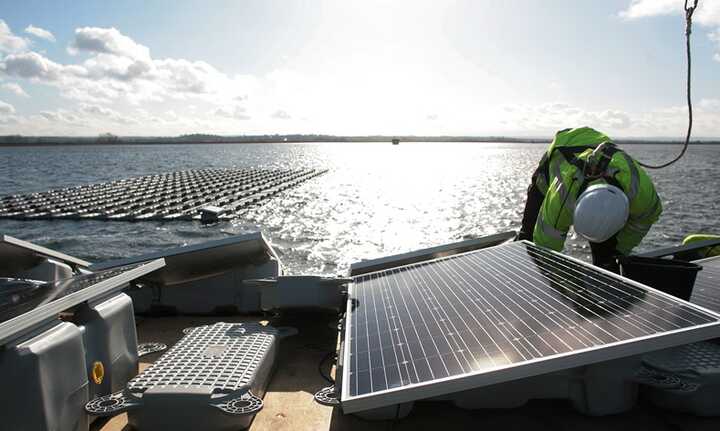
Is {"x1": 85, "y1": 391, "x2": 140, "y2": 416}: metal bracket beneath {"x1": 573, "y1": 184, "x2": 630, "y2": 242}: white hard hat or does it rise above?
beneath

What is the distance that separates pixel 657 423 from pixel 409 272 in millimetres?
2547

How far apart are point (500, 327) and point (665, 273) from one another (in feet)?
6.82

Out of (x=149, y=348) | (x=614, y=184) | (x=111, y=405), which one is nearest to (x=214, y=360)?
(x=111, y=405)

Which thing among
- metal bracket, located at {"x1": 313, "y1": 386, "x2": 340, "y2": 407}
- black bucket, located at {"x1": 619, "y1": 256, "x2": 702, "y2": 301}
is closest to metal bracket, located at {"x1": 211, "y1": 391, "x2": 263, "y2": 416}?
metal bracket, located at {"x1": 313, "y1": 386, "x2": 340, "y2": 407}

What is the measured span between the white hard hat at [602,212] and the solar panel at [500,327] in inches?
48.9

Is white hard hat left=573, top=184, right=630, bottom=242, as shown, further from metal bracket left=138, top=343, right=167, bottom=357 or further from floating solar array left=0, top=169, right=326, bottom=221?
floating solar array left=0, top=169, right=326, bottom=221

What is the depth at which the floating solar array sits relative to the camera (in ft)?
100

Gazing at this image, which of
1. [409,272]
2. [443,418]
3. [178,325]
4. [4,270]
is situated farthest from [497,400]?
[4,270]

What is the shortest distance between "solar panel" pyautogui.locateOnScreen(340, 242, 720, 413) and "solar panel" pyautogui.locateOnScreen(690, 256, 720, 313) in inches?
55.1

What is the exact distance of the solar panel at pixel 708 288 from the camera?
13.7 ft

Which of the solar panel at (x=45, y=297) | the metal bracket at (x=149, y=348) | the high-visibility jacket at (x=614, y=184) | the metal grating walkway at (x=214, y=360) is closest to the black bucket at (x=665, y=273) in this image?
the high-visibility jacket at (x=614, y=184)

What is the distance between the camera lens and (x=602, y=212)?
512 centimetres

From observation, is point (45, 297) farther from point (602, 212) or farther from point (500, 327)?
point (602, 212)

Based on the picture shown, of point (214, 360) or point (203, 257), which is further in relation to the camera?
point (203, 257)
